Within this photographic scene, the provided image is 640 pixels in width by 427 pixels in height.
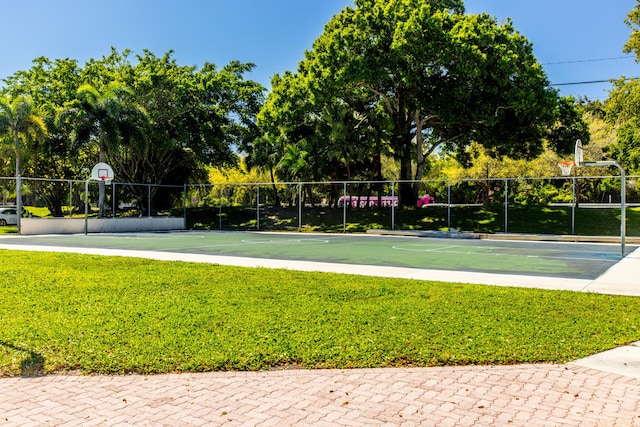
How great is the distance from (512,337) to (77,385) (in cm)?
427

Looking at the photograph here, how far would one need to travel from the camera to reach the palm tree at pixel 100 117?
26828 millimetres

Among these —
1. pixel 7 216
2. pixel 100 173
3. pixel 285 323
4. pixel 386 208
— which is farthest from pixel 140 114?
pixel 285 323

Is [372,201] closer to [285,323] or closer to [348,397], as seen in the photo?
[285,323]

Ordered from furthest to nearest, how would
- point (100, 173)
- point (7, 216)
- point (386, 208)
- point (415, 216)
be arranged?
point (386, 208), point (7, 216), point (415, 216), point (100, 173)


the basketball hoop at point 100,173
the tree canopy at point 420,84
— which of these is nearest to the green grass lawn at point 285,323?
the tree canopy at point 420,84

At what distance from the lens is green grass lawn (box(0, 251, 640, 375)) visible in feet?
15.6

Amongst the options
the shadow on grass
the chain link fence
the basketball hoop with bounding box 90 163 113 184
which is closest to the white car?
the basketball hoop with bounding box 90 163 113 184

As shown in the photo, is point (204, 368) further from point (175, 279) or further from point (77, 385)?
point (175, 279)

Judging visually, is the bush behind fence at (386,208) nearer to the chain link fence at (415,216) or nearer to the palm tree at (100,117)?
the chain link fence at (415,216)

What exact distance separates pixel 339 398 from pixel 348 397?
72 millimetres

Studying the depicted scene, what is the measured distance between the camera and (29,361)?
4.60 m

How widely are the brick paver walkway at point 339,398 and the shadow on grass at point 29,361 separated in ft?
0.49

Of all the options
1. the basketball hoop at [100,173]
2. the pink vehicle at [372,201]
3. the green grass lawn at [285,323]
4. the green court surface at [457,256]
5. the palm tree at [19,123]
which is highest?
the palm tree at [19,123]

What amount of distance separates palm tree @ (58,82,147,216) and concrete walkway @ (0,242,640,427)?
2500 centimetres
